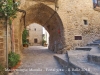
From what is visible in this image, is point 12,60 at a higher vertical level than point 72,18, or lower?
lower

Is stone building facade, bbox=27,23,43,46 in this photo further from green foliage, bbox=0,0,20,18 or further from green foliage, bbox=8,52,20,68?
green foliage, bbox=0,0,20,18

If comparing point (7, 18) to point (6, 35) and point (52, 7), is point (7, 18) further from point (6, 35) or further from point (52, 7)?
point (52, 7)

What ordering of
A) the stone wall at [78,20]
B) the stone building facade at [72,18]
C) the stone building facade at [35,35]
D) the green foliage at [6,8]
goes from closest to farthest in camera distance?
the green foliage at [6,8]
the stone building facade at [72,18]
the stone wall at [78,20]
the stone building facade at [35,35]

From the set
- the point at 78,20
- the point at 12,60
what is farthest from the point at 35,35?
the point at 12,60

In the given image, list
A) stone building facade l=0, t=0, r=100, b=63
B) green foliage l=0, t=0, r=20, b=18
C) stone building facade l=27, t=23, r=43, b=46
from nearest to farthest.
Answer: green foliage l=0, t=0, r=20, b=18, stone building facade l=0, t=0, r=100, b=63, stone building facade l=27, t=23, r=43, b=46

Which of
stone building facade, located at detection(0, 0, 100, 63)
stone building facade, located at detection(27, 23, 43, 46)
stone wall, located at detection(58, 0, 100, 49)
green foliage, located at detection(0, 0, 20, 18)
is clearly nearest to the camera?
green foliage, located at detection(0, 0, 20, 18)

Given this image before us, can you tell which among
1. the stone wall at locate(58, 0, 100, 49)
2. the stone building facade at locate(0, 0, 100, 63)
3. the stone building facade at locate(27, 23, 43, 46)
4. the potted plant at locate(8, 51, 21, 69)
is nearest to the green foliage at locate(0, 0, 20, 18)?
the potted plant at locate(8, 51, 21, 69)

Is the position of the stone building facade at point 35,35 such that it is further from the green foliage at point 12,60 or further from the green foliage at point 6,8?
the green foliage at point 6,8

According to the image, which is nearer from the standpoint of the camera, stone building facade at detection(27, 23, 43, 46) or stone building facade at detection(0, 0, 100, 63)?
stone building facade at detection(0, 0, 100, 63)

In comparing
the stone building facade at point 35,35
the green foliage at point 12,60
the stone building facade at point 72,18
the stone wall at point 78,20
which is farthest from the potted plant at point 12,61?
the stone building facade at point 35,35

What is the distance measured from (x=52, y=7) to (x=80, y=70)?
560 centimetres

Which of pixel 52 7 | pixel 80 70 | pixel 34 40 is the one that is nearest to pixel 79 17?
pixel 52 7

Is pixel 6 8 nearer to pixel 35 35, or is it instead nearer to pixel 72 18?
pixel 72 18

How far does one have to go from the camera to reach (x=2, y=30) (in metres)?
5.87
